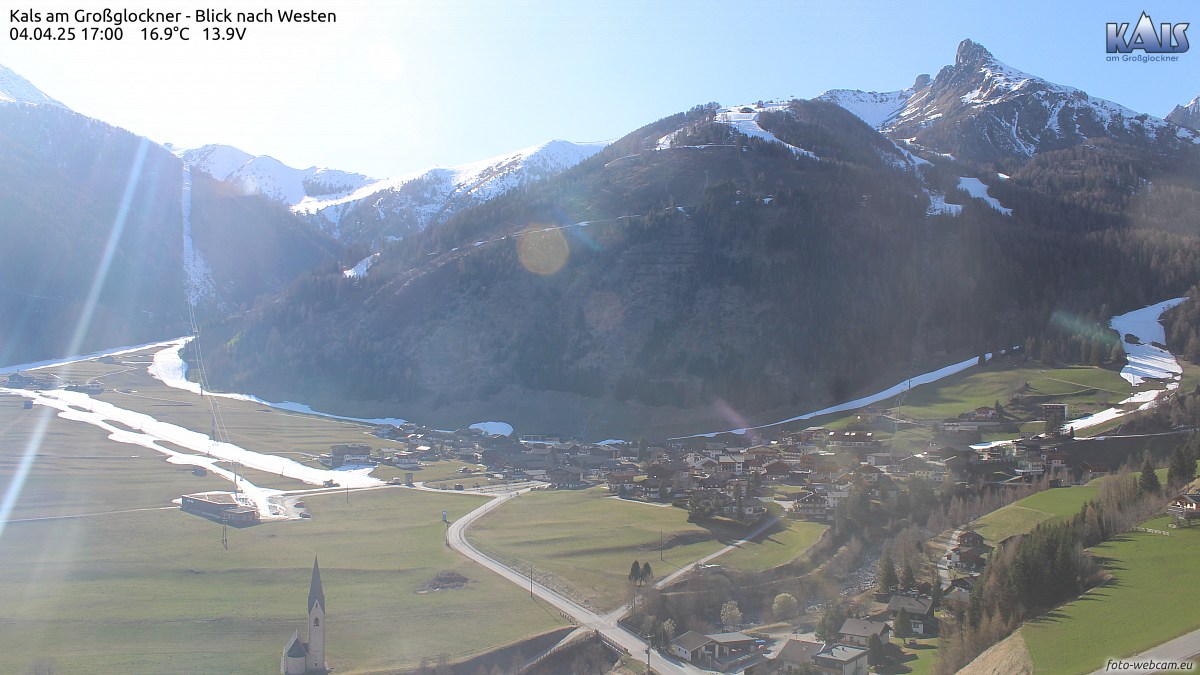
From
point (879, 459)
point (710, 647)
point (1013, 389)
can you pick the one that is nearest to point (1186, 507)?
point (710, 647)

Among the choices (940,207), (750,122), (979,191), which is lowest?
(940,207)

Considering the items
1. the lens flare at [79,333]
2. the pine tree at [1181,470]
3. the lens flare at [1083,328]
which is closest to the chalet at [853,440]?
the pine tree at [1181,470]

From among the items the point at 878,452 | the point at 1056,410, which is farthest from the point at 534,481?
the point at 1056,410

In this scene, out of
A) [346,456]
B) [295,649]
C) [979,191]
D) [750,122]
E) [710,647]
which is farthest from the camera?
[750,122]

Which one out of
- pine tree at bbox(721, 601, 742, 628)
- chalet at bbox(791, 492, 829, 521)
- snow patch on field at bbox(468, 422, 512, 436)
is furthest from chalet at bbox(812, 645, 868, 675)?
snow patch on field at bbox(468, 422, 512, 436)

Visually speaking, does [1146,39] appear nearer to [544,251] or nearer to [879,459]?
[879,459]

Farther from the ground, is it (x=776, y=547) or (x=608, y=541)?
(x=608, y=541)

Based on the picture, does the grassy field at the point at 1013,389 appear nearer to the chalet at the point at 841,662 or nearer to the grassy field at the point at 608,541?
the grassy field at the point at 608,541

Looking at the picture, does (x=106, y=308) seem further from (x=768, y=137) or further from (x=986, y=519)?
(x=986, y=519)
